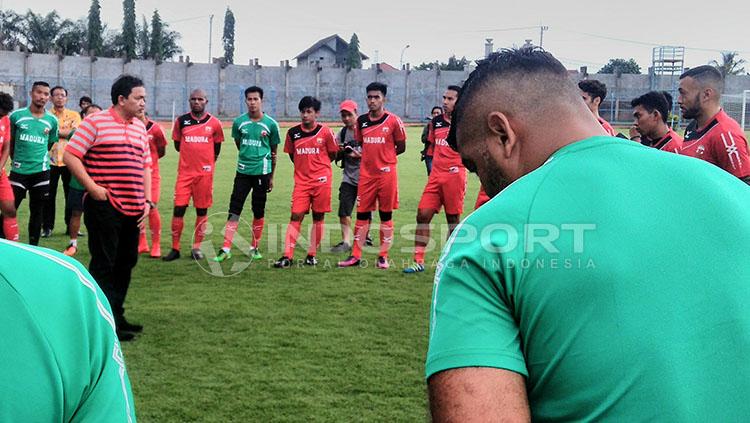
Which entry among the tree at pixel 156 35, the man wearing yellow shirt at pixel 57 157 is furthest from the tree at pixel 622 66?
the man wearing yellow shirt at pixel 57 157

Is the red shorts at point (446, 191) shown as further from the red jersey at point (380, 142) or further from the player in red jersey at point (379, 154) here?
the red jersey at point (380, 142)

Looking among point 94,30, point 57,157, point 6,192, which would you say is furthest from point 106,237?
point 94,30

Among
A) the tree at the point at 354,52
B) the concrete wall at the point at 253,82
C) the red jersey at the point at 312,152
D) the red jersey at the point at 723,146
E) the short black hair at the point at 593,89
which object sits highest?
the tree at the point at 354,52

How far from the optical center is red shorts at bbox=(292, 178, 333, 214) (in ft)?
35.8

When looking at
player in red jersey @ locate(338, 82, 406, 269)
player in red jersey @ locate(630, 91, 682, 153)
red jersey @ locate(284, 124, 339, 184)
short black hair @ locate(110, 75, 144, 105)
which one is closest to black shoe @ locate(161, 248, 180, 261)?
red jersey @ locate(284, 124, 339, 184)

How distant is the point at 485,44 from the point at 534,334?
59.5 metres

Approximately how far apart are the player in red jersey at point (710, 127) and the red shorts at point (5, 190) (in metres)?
7.78

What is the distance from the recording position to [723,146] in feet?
23.5

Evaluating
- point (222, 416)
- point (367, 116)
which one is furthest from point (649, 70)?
point (222, 416)

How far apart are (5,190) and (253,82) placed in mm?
54780

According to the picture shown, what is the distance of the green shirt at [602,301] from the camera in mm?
1472

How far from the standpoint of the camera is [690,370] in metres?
1.49

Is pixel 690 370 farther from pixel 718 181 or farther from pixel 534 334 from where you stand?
pixel 718 181

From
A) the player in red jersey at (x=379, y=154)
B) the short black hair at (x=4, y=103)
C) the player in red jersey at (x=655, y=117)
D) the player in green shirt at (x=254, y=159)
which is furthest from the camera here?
the player in green shirt at (x=254, y=159)
